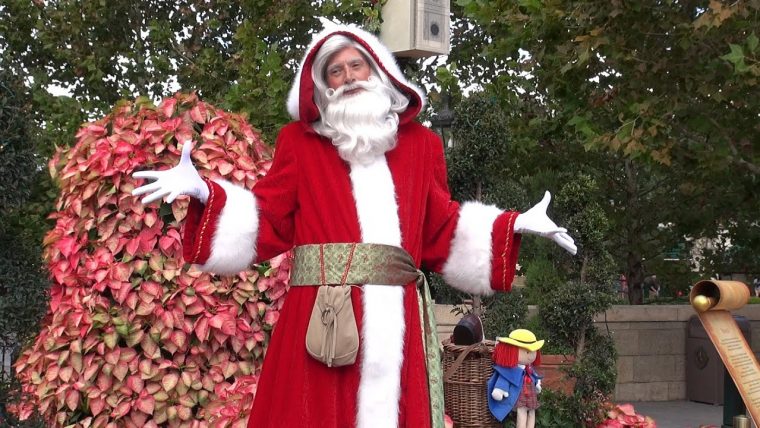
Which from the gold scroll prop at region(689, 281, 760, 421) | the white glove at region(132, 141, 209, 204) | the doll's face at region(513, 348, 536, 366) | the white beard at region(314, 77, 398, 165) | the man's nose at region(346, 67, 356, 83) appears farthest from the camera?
the doll's face at region(513, 348, 536, 366)

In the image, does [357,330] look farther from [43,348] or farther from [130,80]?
[130,80]

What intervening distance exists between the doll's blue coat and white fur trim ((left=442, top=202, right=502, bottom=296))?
1.64 m

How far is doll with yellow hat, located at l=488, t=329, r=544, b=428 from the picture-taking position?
16.3 ft

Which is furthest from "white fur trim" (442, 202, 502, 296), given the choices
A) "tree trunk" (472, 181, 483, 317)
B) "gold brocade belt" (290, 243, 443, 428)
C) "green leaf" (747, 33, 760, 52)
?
"green leaf" (747, 33, 760, 52)

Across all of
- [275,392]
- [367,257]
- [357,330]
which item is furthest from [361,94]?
[275,392]

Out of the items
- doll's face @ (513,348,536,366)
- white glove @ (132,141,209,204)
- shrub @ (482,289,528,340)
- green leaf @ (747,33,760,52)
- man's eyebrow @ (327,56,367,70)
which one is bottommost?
doll's face @ (513,348,536,366)

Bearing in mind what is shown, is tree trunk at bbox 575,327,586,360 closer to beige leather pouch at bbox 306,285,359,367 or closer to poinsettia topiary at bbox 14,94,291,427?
poinsettia topiary at bbox 14,94,291,427

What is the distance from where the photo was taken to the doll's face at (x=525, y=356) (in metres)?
4.96

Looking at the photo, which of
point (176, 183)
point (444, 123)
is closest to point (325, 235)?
point (176, 183)

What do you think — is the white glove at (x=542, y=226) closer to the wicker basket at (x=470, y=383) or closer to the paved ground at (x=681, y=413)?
the wicker basket at (x=470, y=383)

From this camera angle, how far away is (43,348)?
4508 mm

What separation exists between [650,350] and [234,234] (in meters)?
7.81

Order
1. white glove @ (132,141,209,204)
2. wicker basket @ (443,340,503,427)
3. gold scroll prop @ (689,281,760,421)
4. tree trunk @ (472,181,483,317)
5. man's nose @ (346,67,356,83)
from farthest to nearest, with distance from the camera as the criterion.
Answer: tree trunk @ (472,181,483,317) < wicker basket @ (443,340,503,427) < gold scroll prop @ (689,281,760,421) < man's nose @ (346,67,356,83) < white glove @ (132,141,209,204)

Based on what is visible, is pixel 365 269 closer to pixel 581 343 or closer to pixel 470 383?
pixel 470 383
